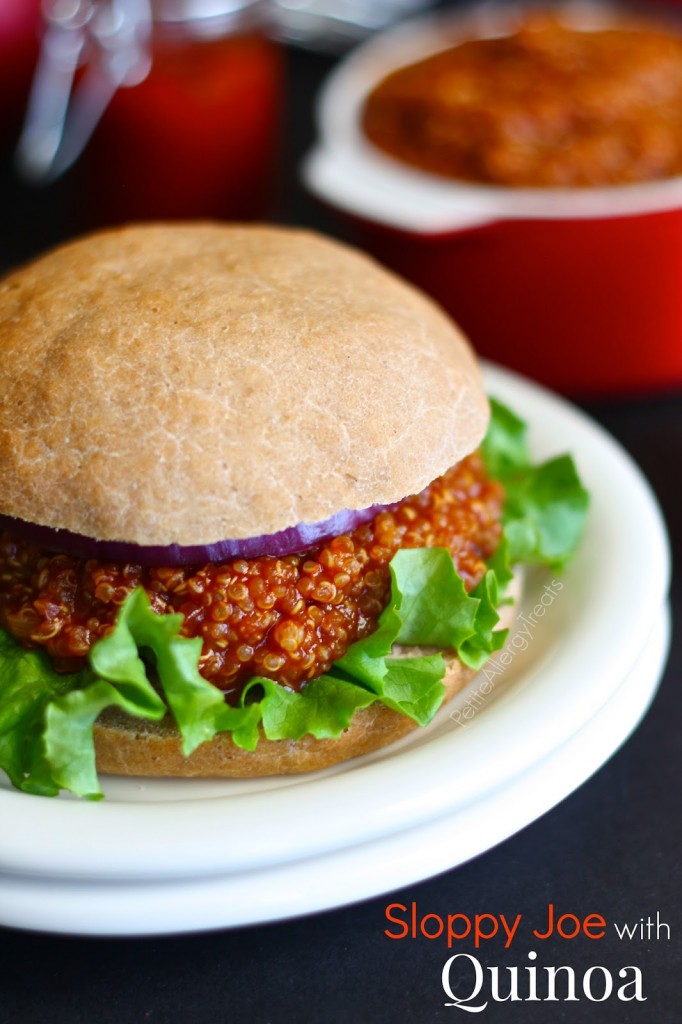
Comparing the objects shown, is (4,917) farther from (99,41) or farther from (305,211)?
(305,211)

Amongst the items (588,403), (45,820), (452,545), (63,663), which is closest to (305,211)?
(588,403)

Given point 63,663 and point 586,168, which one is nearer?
point 63,663

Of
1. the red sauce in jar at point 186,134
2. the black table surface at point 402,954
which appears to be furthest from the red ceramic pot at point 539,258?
the black table surface at point 402,954

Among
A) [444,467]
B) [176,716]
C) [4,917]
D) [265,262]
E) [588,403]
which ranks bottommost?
[588,403]

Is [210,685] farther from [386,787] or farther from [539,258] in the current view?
[539,258]

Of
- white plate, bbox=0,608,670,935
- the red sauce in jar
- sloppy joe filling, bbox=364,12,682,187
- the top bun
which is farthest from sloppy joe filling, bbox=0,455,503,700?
the red sauce in jar

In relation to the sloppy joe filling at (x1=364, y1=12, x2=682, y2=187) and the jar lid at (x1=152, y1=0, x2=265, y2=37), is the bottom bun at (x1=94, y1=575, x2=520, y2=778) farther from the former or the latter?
the jar lid at (x1=152, y1=0, x2=265, y2=37)
